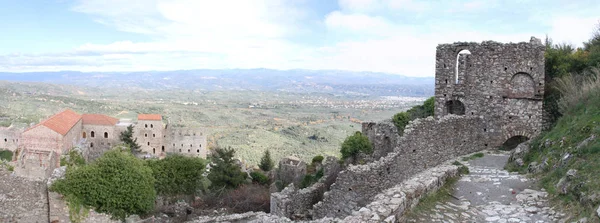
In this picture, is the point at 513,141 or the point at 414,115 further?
the point at 414,115

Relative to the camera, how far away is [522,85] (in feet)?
40.4

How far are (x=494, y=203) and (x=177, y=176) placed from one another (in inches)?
656

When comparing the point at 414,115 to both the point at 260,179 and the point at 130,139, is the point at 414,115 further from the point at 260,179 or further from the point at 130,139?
the point at 130,139

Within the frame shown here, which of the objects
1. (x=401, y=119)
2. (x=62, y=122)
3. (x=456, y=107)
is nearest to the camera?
(x=456, y=107)

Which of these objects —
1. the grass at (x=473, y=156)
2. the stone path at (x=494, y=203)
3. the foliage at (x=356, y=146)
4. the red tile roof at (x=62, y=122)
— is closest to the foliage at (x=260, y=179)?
the foliage at (x=356, y=146)

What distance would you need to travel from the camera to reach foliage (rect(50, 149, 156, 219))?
459 inches

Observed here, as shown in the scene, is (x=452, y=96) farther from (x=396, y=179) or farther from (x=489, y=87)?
(x=396, y=179)

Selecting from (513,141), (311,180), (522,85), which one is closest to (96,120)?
(311,180)

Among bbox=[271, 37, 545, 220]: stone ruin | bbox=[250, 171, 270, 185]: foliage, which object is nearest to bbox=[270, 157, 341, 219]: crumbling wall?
bbox=[271, 37, 545, 220]: stone ruin

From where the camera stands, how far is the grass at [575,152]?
19.9ft

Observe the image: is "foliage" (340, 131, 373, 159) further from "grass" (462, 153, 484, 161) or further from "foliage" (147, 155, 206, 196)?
"foliage" (147, 155, 206, 196)

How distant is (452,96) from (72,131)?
40396mm

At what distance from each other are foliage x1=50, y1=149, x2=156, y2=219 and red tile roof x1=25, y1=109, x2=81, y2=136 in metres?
31.3

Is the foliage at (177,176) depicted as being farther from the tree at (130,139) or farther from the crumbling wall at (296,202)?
the tree at (130,139)
